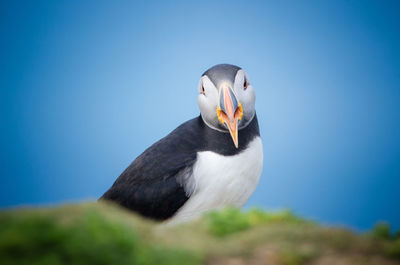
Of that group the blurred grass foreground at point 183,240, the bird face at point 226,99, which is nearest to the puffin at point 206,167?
the bird face at point 226,99

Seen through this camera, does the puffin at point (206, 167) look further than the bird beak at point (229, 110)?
Yes

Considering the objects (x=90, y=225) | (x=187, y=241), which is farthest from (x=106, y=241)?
(x=187, y=241)

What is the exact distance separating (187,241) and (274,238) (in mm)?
490

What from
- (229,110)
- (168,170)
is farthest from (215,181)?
(229,110)

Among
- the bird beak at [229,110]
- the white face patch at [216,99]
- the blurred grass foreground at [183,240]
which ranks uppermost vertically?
the white face patch at [216,99]

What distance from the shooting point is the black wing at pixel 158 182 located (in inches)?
136

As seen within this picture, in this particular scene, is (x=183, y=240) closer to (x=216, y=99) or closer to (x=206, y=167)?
(x=206, y=167)

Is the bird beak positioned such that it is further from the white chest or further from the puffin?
the white chest

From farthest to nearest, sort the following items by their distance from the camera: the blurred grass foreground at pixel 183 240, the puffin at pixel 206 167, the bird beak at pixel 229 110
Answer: the puffin at pixel 206 167
the bird beak at pixel 229 110
the blurred grass foreground at pixel 183 240

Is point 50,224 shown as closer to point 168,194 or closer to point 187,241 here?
point 187,241

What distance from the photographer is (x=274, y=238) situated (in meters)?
2.10

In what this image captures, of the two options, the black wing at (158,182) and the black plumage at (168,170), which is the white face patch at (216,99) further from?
the black wing at (158,182)

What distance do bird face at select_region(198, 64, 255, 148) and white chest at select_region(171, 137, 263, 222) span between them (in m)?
0.22

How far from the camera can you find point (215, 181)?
11.4 ft
